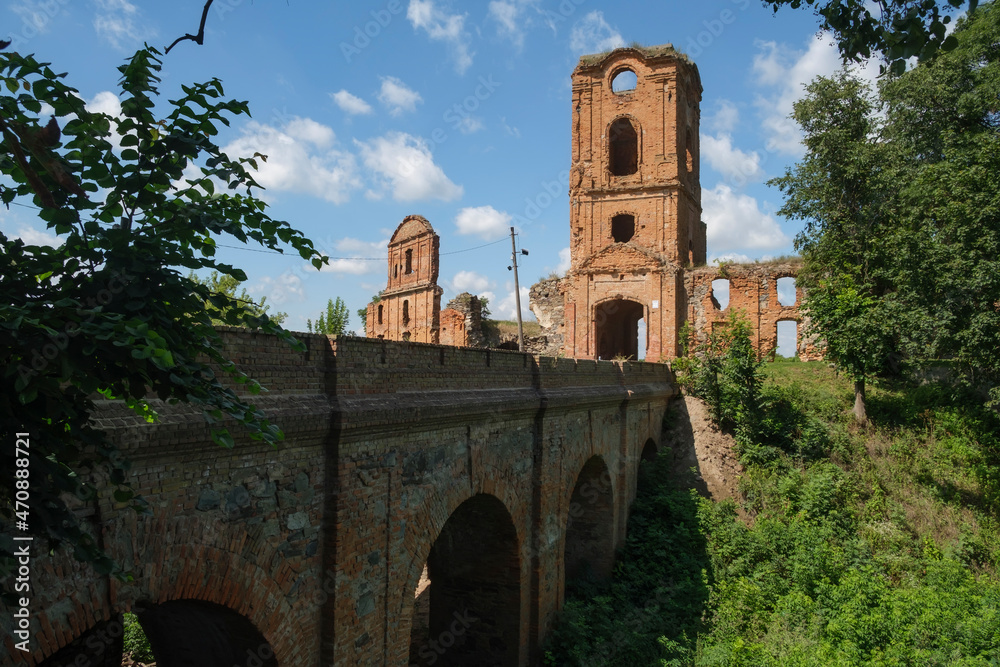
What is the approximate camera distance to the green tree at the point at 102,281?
2.45 m

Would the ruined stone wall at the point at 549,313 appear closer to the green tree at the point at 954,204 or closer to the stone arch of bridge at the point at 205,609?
the green tree at the point at 954,204

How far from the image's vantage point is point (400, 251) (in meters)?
29.5

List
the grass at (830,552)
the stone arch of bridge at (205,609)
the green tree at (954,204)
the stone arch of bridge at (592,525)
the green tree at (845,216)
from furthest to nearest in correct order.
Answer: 1. the green tree at (845,216)
2. the green tree at (954,204)
3. the stone arch of bridge at (592,525)
4. the grass at (830,552)
5. the stone arch of bridge at (205,609)

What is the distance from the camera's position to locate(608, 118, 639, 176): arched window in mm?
24328

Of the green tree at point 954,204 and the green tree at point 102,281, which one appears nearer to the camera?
the green tree at point 102,281

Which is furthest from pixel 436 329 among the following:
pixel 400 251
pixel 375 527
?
pixel 375 527

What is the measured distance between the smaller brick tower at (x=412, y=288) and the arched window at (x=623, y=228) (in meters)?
7.72

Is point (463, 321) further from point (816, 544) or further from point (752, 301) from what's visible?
point (816, 544)

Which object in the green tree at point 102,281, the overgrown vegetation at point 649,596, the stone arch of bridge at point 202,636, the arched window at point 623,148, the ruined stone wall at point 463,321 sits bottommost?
the overgrown vegetation at point 649,596

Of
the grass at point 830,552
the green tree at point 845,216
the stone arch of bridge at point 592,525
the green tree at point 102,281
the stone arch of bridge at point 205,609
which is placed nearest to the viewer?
the green tree at point 102,281

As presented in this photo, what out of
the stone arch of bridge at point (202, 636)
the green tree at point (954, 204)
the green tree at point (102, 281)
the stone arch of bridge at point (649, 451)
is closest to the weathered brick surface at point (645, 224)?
the stone arch of bridge at point (649, 451)

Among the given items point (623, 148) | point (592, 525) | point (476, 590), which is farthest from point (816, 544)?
point (623, 148)

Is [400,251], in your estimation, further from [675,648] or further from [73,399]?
[73,399]

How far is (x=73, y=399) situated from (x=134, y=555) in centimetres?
149
